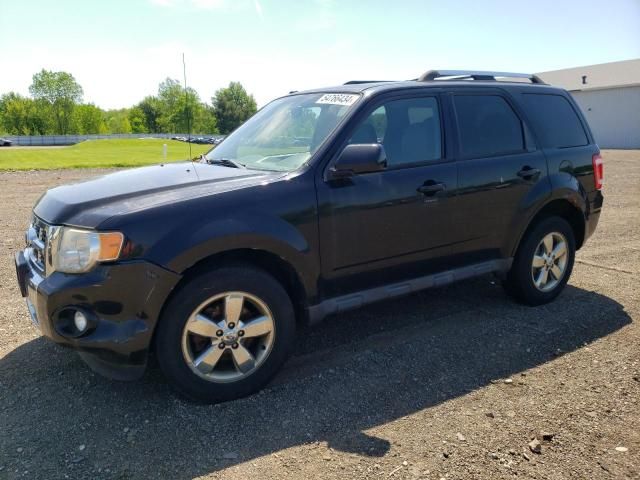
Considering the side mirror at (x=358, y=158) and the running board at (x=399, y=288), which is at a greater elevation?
the side mirror at (x=358, y=158)

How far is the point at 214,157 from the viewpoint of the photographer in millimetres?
4379

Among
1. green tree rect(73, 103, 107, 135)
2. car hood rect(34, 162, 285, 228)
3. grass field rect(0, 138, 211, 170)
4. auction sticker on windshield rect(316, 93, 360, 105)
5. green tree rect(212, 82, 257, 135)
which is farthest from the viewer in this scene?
green tree rect(212, 82, 257, 135)

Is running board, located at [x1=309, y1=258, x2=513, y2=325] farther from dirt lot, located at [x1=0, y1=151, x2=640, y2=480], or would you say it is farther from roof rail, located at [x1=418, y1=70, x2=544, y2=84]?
roof rail, located at [x1=418, y1=70, x2=544, y2=84]

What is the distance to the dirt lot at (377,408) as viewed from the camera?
8.93 feet

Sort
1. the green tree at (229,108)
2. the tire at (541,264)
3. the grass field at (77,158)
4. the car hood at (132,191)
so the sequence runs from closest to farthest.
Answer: the car hood at (132,191), the tire at (541,264), the grass field at (77,158), the green tree at (229,108)

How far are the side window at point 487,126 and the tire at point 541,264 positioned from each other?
815 millimetres

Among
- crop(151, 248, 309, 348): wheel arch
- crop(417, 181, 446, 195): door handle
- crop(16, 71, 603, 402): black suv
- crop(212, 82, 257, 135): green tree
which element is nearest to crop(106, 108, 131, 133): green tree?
crop(212, 82, 257, 135): green tree

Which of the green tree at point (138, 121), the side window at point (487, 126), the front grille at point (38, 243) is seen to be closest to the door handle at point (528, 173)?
the side window at point (487, 126)

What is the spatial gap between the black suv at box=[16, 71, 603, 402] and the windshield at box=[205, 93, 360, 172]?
18mm

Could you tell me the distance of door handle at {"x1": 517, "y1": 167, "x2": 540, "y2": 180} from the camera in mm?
4508

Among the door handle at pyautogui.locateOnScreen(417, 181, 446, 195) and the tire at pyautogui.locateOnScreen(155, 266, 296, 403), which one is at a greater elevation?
the door handle at pyautogui.locateOnScreen(417, 181, 446, 195)

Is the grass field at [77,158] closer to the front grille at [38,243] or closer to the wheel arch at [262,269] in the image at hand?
the front grille at [38,243]

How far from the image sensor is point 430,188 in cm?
395

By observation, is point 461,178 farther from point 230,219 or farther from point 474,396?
point 230,219
